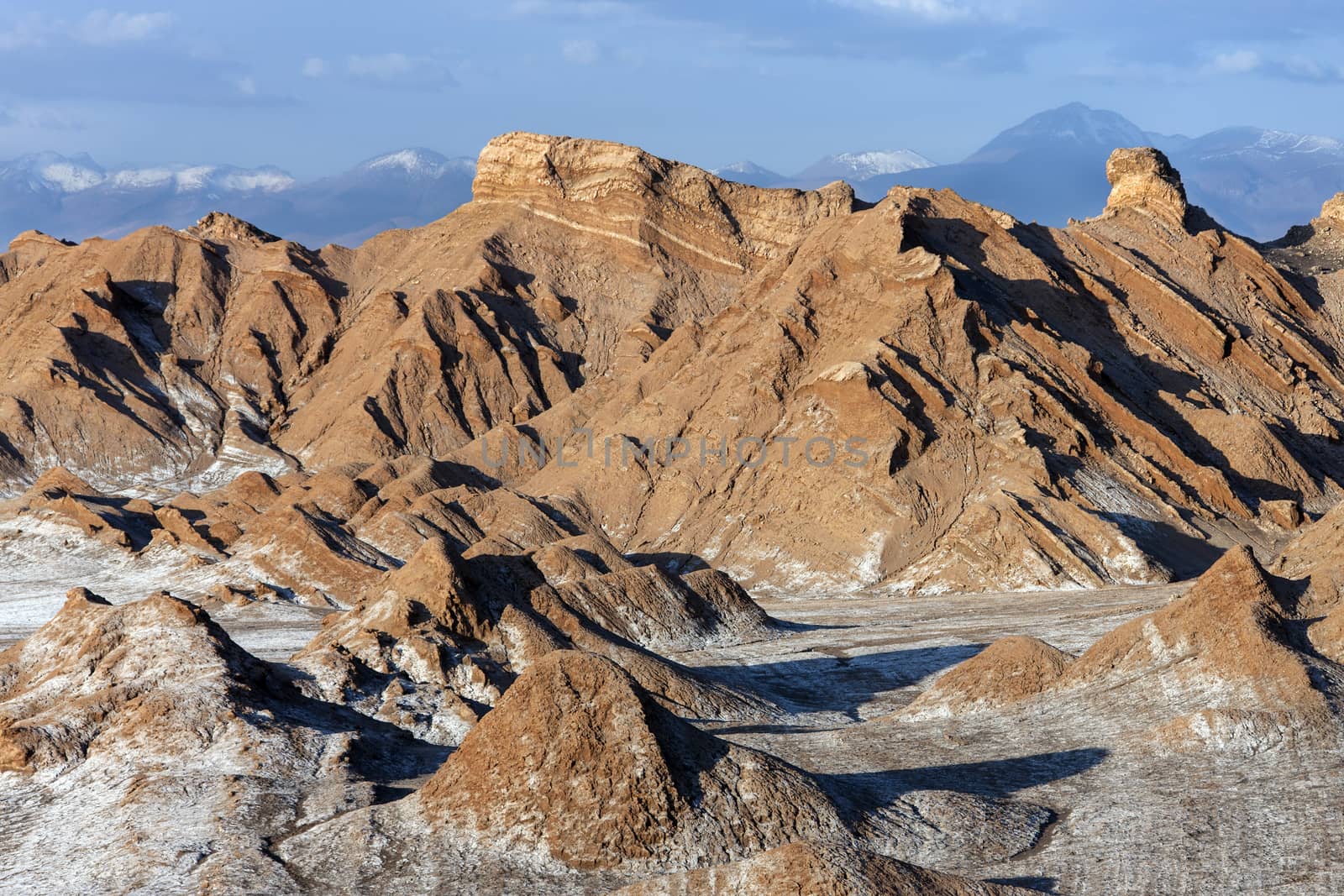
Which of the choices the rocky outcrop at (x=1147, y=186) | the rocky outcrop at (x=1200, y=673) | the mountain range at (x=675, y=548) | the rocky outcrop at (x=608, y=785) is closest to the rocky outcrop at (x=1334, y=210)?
the mountain range at (x=675, y=548)

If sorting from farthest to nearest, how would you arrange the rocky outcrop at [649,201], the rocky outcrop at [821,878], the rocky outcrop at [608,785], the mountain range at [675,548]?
the rocky outcrop at [649,201] → the mountain range at [675,548] → the rocky outcrop at [608,785] → the rocky outcrop at [821,878]

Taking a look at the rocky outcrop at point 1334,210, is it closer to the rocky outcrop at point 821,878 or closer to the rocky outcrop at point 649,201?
the rocky outcrop at point 649,201

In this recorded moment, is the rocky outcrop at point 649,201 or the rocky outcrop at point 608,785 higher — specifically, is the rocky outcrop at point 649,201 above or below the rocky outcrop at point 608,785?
Result: below

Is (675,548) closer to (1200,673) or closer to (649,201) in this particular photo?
(1200,673)

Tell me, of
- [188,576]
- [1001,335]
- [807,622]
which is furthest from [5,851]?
[1001,335]

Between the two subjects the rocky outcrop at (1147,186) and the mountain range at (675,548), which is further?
the rocky outcrop at (1147,186)

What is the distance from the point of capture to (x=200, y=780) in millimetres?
22219

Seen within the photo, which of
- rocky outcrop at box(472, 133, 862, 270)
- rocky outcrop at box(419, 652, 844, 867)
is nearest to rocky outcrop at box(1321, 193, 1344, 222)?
rocky outcrop at box(472, 133, 862, 270)

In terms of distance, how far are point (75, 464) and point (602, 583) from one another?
39783 mm

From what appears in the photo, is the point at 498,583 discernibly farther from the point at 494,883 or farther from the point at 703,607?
the point at 494,883

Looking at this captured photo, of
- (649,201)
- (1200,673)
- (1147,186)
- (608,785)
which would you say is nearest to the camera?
(608,785)

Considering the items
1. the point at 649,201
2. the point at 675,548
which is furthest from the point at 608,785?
the point at 649,201

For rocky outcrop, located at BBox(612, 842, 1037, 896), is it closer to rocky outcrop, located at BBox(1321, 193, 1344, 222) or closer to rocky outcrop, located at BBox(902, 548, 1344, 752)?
rocky outcrop, located at BBox(902, 548, 1344, 752)

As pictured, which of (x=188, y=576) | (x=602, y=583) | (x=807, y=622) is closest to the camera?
(x=602, y=583)
